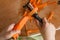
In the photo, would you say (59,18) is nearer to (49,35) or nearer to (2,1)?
(49,35)

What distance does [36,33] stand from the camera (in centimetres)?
85

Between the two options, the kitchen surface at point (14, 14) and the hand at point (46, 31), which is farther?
the kitchen surface at point (14, 14)

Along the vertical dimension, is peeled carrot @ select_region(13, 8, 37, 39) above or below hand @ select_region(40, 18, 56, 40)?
above

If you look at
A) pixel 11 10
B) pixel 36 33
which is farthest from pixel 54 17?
pixel 11 10

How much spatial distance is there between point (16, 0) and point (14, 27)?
234mm

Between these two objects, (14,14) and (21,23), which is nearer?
(21,23)

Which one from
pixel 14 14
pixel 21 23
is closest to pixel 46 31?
pixel 21 23

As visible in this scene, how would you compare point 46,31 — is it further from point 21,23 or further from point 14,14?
point 14,14

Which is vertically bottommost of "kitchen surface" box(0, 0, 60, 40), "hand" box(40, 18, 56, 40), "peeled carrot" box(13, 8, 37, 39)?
"hand" box(40, 18, 56, 40)

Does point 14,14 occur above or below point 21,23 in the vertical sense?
above

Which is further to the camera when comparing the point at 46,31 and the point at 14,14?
the point at 14,14

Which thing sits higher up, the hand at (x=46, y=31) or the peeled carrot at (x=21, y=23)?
the peeled carrot at (x=21, y=23)

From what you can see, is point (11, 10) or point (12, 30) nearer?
point (12, 30)

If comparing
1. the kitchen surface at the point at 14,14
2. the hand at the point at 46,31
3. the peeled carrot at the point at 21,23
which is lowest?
the hand at the point at 46,31
